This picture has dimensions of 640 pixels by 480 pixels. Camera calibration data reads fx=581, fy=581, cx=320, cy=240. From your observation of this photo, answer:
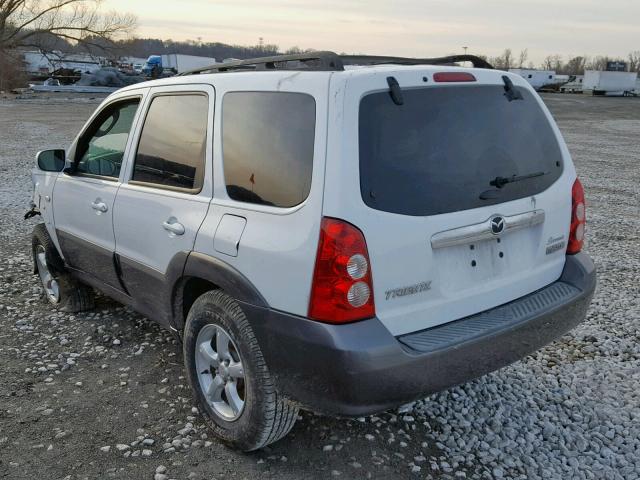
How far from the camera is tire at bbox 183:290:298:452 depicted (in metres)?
2.68

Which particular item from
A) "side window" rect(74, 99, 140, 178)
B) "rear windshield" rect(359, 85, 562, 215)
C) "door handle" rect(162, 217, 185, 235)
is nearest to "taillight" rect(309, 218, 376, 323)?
"rear windshield" rect(359, 85, 562, 215)

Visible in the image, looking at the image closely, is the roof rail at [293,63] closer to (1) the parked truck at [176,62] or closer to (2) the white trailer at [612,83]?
(1) the parked truck at [176,62]

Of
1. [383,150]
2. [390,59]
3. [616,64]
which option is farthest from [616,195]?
[616,64]

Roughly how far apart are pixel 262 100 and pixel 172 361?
6.77ft

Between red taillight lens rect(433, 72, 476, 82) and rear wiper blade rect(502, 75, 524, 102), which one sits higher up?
red taillight lens rect(433, 72, 476, 82)

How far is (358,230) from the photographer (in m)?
2.38

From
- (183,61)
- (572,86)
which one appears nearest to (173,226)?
(183,61)

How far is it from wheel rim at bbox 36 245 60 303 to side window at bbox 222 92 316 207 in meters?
2.79

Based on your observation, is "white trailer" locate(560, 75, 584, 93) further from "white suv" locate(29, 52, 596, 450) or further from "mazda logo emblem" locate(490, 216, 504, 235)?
"mazda logo emblem" locate(490, 216, 504, 235)

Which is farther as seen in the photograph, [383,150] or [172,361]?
[172,361]

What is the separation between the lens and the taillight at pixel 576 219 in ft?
10.7

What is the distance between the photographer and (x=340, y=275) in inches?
93.4

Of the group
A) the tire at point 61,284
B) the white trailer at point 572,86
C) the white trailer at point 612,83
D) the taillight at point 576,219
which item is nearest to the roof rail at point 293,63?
the taillight at point 576,219

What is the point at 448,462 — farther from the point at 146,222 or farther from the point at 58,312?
the point at 58,312
